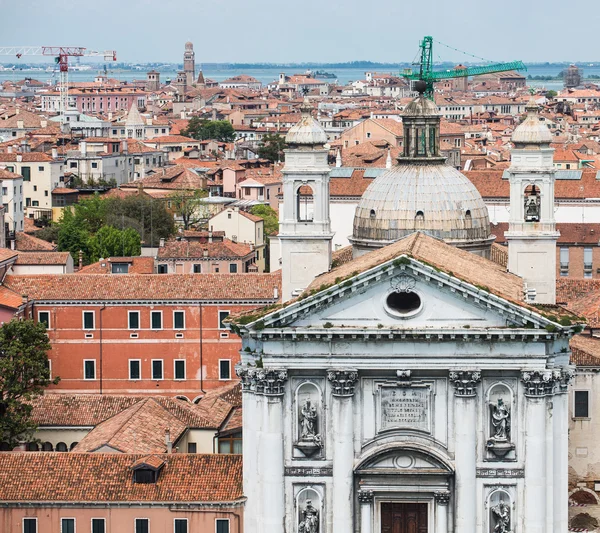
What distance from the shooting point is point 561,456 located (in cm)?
4069

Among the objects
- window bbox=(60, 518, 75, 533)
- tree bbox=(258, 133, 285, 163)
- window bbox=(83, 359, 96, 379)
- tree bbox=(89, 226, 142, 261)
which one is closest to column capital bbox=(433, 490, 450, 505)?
window bbox=(60, 518, 75, 533)

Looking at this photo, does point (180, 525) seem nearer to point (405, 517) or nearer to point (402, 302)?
point (405, 517)

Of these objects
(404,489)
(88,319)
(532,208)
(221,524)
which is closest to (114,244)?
(88,319)

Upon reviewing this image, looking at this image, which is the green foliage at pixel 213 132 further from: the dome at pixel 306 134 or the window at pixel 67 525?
the window at pixel 67 525

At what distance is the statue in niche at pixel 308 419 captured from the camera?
4059 cm

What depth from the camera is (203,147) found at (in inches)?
6678

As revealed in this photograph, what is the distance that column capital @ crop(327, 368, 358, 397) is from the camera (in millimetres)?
40062

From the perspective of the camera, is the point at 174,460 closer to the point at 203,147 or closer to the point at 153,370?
the point at 153,370

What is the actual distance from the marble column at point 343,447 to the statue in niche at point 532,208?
847 cm

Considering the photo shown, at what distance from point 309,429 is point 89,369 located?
2514cm

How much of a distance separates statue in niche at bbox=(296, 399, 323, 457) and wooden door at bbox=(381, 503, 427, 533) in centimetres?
188

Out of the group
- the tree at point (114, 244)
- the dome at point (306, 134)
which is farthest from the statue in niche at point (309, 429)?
the tree at point (114, 244)

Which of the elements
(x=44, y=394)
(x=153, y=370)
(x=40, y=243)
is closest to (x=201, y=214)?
(x=40, y=243)

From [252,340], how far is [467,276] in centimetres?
451
